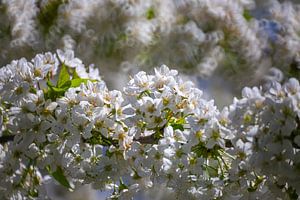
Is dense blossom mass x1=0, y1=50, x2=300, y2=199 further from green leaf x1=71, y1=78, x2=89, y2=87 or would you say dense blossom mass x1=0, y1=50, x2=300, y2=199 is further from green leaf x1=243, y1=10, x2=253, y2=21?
green leaf x1=243, y1=10, x2=253, y2=21

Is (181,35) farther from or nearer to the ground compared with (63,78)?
farther from the ground

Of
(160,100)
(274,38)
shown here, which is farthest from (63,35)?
(160,100)

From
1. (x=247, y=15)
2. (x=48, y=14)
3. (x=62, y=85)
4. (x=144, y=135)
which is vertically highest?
(x=247, y=15)

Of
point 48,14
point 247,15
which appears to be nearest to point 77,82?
point 48,14

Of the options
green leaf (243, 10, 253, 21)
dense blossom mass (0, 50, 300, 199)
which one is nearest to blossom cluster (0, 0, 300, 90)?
green leaf (243, 10, 253, 21)

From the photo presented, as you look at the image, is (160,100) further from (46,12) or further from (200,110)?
(46,12)

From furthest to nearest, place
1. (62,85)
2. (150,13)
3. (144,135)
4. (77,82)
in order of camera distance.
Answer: (150,13) < (77,82) < (62,85) < (144,135)

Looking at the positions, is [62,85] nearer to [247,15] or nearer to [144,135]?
[144,135]
